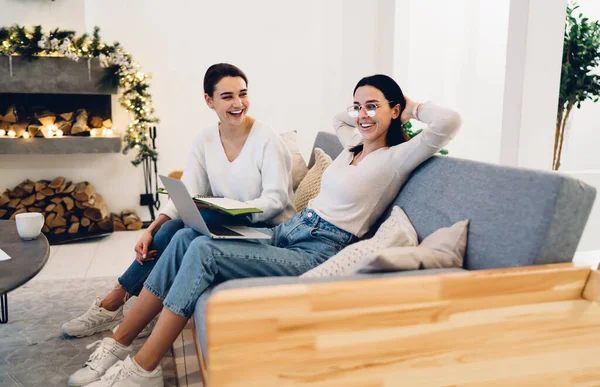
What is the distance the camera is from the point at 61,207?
4066 millimetres

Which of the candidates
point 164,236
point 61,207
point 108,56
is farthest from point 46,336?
point 108,56

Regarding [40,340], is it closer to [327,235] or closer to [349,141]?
[327,235]

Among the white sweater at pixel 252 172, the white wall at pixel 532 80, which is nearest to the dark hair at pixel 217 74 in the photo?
the white sweater at pixel 252 172

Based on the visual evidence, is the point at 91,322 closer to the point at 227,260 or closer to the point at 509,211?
the point at 227,260

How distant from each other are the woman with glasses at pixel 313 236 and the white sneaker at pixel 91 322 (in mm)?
504

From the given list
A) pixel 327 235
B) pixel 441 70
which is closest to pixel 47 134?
pixel 327 235

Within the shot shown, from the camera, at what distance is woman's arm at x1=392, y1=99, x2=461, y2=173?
1630 millimetres

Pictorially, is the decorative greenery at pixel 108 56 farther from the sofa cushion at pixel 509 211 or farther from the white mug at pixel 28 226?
the sofa cushion at pixel 509 211

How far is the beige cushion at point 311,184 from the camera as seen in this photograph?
2387 mm

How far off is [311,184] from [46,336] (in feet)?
4.49

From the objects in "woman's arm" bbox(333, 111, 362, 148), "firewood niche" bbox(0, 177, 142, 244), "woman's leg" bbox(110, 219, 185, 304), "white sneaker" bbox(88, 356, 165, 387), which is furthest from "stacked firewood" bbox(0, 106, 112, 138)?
"white sneaker" bbox(88, 356, 165, 387)

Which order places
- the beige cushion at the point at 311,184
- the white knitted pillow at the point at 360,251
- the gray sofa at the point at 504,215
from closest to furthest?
the gray sofa at the point at 504,215 < the white knitted pillow at the point at 360,251 < the beige cushion at the point at 311,184

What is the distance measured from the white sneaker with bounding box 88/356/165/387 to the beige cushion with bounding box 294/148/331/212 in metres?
1.05

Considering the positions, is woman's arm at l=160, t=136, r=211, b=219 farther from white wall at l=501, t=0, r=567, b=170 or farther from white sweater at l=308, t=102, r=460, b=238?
white wall at l=501, t=0, r=567, b=170
